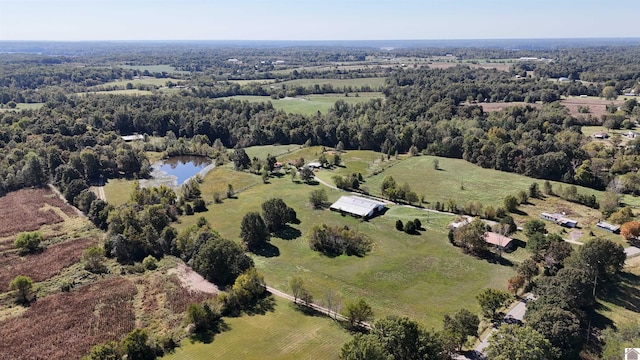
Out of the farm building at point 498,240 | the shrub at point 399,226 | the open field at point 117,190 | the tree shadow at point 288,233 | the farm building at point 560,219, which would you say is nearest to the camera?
the farm building at point 498,240

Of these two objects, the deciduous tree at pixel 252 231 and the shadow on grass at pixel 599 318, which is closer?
the shadow on grass at pixel 599 318

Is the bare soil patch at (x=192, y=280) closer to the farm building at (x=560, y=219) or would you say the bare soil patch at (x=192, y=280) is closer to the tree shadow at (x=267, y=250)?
the tree shadow at (x=267, y=250)

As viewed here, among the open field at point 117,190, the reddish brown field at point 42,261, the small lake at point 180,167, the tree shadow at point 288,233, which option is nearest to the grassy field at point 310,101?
the small lake at point 180,167

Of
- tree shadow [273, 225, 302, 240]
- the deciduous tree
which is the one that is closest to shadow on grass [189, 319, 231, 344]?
the deciduous tree

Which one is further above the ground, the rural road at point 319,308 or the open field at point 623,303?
the open field at point 623,303

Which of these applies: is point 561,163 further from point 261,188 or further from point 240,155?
point 240,155

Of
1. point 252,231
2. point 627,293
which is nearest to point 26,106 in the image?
point 252,231

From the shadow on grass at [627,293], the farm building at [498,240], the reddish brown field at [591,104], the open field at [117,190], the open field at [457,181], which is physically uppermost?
the reddish brown field at [591,104]

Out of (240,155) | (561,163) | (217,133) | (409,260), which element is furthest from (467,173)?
(217,133)
